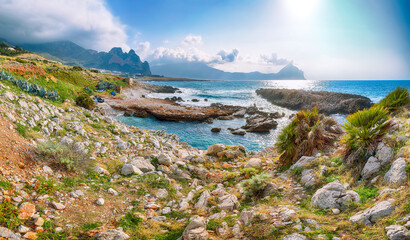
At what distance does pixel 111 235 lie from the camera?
402cm

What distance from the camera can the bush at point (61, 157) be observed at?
610cm

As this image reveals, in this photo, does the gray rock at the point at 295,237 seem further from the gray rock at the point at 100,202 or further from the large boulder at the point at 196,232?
the gray rock at the point at 100,202

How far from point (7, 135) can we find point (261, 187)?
27.4 feet

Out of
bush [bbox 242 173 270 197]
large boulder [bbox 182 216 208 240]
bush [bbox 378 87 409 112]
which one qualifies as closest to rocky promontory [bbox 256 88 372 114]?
bush [bbox 378 87 409 112]

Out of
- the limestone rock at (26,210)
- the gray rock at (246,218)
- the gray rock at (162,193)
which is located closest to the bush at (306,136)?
the gray rock at (246,218)

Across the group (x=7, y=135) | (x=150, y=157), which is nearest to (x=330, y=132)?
(x=150, y=157)

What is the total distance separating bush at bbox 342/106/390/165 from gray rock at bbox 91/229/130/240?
693 cm

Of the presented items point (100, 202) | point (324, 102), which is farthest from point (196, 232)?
point (324, 102)

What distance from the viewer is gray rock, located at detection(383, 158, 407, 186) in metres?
4.28

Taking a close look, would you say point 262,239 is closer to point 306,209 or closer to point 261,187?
point 306,209

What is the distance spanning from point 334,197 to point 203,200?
3678mm

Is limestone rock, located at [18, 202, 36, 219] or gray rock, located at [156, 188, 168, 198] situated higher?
limestone rock, located at [18, 202, 36, 219]

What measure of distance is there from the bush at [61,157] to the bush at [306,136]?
878cm

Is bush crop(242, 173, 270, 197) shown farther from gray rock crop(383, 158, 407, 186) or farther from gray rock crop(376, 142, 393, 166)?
gray rock crop(376, 142, 393, 166)
